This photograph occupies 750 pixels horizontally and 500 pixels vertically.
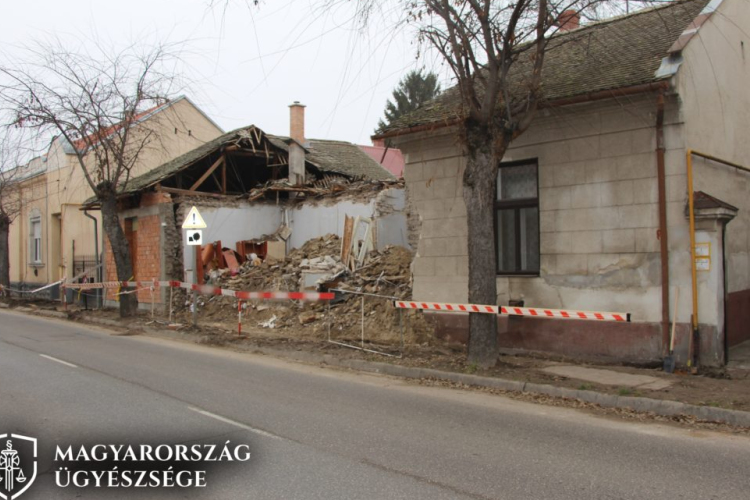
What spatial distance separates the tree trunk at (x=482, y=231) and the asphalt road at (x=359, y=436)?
50.6 inches

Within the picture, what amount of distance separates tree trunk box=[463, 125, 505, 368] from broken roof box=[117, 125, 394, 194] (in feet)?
41.6

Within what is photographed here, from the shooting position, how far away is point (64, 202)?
95.6 ft

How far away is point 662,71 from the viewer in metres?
9.83

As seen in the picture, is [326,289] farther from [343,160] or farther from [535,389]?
[343,160]

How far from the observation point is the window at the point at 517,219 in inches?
464

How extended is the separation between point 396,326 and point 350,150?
16.1m

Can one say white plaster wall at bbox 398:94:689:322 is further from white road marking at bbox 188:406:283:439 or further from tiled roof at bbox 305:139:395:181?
tiled roof at bbox 305:139:395:181

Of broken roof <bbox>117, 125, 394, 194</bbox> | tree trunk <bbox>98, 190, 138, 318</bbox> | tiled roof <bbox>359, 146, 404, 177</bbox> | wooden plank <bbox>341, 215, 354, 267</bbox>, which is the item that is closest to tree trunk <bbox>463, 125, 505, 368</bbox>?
wooden plank <bbox>341, 215, 354, 267</bbox>

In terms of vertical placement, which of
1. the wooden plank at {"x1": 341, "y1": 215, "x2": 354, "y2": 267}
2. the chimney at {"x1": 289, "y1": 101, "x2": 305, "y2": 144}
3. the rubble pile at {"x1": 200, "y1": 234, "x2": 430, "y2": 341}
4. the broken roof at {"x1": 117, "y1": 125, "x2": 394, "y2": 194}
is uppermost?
the chimney at {"x1": 289, "y1": 101, "x2": 305, "y2": 144}

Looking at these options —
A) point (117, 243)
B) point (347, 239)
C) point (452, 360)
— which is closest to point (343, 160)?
point (347, 239)

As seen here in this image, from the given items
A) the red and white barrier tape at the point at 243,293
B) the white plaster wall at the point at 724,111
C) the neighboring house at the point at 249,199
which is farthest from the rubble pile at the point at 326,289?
the white plaster wall at the point at 724,111

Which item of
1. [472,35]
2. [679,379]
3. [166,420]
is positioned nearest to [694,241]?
[679,379]

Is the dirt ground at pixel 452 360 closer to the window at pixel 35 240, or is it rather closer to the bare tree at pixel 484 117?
the bare tree at pixel 484 117

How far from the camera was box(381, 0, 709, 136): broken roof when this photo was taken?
10.4 metres
